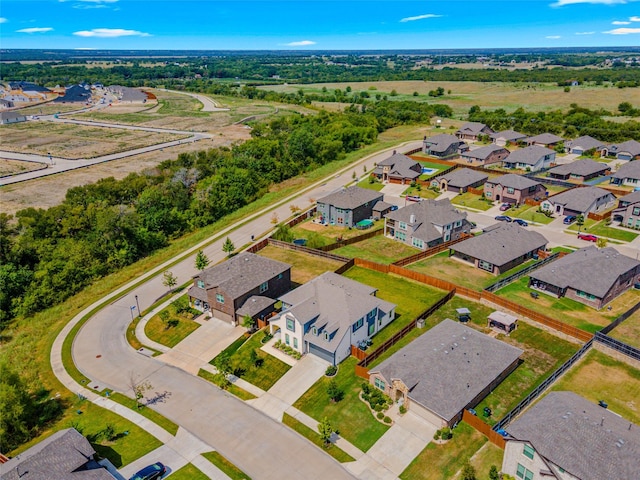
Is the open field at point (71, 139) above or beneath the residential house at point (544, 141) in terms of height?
beneath

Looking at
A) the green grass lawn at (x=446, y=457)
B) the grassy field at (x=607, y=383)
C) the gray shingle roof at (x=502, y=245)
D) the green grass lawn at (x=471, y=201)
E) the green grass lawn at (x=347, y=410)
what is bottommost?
the green grass lawn at (x=347, y=410)

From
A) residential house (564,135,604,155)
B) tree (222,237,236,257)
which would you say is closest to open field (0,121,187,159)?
tree (222,237,236,257)

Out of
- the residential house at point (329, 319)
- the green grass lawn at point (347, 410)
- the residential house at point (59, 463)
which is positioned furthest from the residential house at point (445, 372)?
the residential house at point (59, 463)

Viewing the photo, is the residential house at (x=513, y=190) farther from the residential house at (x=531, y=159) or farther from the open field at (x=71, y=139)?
the open field at (x=71, y=139)

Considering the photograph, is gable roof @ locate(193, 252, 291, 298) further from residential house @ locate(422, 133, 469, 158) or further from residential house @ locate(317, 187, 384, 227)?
residential house @ locate(422, 133, 469, 158)

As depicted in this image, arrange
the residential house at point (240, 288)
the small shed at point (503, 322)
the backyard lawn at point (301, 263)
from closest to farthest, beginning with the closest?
the small shed at point (503, 322) < the residential house at point (240, 288) < the backyard lawn at point (301, 263)

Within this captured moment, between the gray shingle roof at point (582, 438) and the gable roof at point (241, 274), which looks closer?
the gray shingle roof at point (582, 438)
